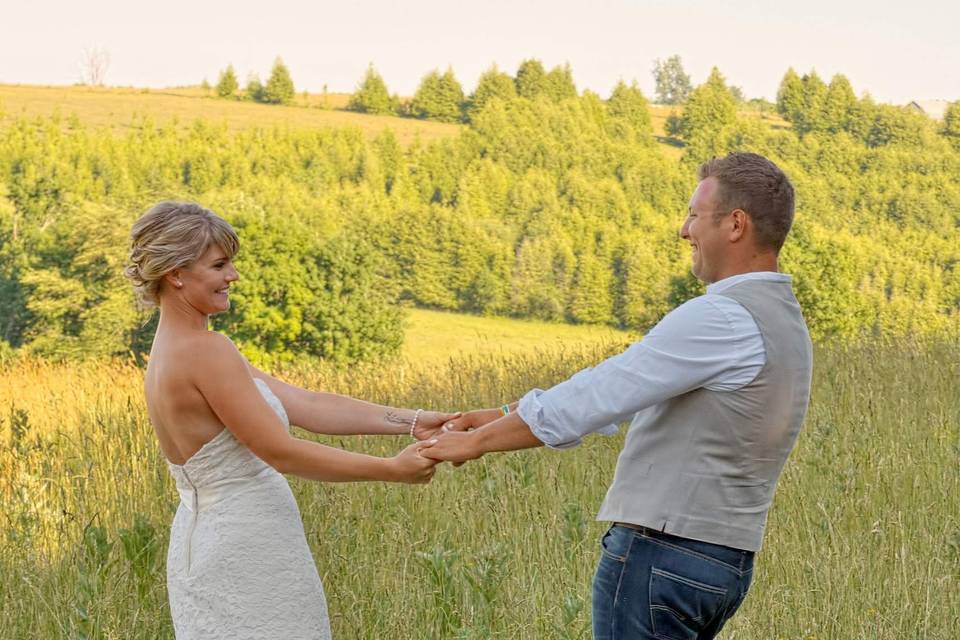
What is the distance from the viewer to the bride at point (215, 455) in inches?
103

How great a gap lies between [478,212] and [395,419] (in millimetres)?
49137

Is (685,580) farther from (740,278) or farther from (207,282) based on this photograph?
(207,282)

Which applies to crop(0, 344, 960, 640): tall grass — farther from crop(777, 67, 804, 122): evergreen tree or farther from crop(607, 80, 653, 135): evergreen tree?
crop(607, 80, 653, 135): evergreen tree

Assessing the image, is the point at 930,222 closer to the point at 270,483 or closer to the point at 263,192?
the point at 263,192

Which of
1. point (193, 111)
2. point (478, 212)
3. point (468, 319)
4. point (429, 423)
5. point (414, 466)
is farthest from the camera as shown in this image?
point (193, 111)

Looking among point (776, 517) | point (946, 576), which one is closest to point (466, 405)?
point (776, 517)

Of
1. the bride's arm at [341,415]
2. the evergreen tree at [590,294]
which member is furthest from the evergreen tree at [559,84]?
the bride's arm at [341,415]

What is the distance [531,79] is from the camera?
65.2 m

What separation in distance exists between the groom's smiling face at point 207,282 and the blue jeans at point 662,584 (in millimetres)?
1185

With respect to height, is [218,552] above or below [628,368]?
below

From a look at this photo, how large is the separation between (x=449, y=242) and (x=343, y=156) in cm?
905

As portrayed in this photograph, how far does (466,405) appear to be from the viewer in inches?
378

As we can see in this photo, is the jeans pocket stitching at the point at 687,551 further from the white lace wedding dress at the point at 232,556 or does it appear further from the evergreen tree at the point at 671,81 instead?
the evergreen tree at the point at 671,81

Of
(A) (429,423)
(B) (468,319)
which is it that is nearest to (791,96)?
(B) (468,319)
